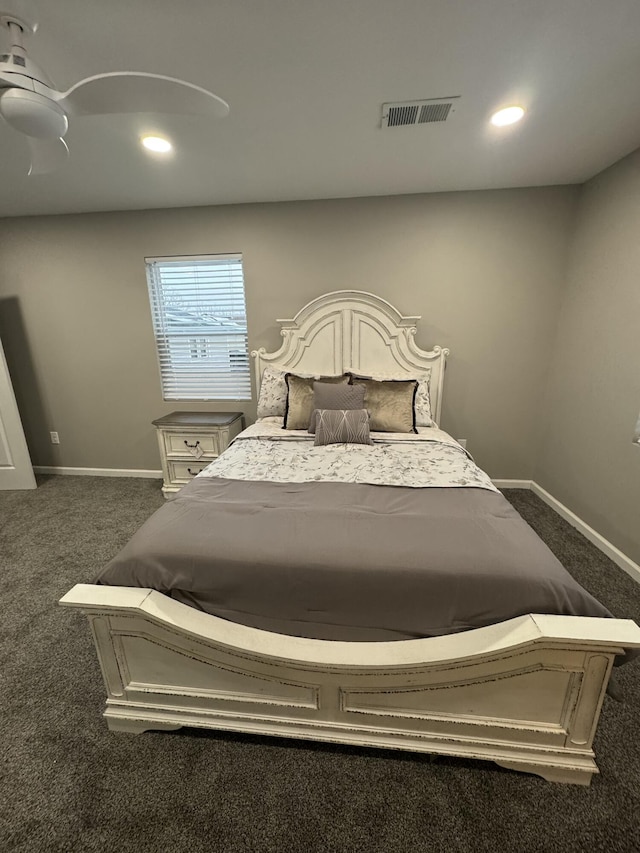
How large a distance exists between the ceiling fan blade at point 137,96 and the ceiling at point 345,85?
0.85 ft

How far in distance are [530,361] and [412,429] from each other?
1.34 metres

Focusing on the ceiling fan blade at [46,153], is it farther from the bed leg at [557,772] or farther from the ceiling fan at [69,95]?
the bed leg at [557,772]

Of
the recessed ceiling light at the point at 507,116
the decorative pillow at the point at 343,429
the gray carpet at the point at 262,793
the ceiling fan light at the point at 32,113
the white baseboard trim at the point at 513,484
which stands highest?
the recessed ceiling light at the point at 507,116

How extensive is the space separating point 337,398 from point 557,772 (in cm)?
197

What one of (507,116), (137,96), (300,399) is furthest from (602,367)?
(137,96)

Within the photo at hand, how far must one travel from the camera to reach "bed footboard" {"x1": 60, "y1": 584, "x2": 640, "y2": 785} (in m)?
1.03

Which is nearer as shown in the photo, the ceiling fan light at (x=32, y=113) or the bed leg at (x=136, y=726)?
the ceiling fan light at (x=32, y=113)

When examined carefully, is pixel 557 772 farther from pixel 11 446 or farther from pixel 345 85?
pixel 11 446

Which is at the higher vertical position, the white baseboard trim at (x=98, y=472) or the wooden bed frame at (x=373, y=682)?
the wooden bed frame at (x=373, y=682)

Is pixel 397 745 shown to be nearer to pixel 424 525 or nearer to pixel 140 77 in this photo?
pixel 424 525

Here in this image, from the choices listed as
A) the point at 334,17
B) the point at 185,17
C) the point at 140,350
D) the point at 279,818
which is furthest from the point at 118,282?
the point at 279,818

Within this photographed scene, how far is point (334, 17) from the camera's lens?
3.92 ft

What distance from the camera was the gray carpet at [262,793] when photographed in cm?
99

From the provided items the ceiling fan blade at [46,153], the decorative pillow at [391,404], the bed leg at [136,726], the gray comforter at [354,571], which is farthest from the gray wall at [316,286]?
the bed leg at [136,726]
